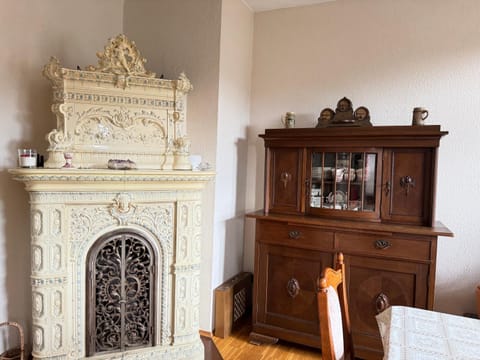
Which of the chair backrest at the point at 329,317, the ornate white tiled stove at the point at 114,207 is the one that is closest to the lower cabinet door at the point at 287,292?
the ornate white tiled stove at the point at 114,207

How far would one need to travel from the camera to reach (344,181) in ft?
8.20

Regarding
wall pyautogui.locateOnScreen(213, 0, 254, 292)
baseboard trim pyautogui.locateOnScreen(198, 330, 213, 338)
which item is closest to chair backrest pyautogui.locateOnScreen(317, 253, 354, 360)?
wall pyautogui.locateOnScreen(213, 0, 254, 292)

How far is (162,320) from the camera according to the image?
7.34 feet

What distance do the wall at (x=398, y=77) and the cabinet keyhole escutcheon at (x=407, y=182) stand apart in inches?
16.4

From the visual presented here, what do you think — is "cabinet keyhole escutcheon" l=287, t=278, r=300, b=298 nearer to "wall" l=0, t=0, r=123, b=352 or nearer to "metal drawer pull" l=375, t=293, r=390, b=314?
"metal drawer pull" l=375, t=293, r=390, b=314

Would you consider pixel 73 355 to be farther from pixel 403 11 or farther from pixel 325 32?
pixel 403 11

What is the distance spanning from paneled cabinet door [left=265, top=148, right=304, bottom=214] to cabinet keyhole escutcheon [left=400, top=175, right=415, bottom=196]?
2.42 ft

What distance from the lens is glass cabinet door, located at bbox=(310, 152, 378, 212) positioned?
7.90ft

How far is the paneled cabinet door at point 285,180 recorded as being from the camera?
2.61 meters

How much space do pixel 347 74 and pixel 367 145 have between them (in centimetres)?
79

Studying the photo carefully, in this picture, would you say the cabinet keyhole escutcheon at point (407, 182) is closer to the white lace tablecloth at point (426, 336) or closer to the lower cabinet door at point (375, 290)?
the lower cabinet door at point (375, 290)

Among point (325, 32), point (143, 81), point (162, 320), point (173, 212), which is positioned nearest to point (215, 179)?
point (173, 212)

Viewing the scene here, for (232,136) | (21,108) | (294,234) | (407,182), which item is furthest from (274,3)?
(21,108)

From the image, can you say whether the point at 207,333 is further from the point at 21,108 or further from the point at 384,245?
the point at 21,108
